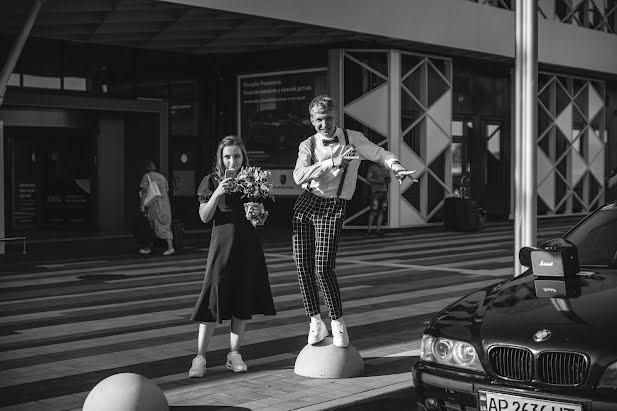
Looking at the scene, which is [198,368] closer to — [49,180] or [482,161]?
[49,180]

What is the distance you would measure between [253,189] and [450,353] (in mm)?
2208

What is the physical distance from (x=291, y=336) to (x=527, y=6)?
3456mm

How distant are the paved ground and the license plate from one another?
4.38ft

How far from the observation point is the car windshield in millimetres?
5586

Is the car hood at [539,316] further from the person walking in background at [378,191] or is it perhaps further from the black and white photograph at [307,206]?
the person walking in background at [378,191]

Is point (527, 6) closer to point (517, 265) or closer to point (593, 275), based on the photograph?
point (517, 265)

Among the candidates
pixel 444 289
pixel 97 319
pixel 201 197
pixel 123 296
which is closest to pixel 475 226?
pixel 444 289

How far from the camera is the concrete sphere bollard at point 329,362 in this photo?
6578 millimetres

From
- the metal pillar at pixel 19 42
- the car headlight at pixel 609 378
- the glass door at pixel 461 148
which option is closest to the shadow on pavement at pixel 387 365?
the car headlight at pixel 609 378

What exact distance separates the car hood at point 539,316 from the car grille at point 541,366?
4cm

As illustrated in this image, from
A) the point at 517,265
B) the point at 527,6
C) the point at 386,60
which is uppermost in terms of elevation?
the point at 386,60

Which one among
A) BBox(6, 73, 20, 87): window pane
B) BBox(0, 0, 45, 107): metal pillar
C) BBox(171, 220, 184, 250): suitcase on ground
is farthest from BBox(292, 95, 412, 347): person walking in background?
BBox(6, 73, 20, 87): window pane

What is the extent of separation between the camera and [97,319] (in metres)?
9.73

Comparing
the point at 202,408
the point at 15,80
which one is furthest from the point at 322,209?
the point at 15,80
